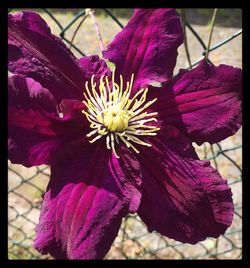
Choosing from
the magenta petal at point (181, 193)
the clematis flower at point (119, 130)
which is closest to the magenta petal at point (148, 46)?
the clematis flower at point (119, 130)

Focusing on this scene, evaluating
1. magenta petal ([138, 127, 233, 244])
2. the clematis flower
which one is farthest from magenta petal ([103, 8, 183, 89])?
magenta petal ([138, 127, 233, 244])

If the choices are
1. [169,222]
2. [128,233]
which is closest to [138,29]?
[169,222]

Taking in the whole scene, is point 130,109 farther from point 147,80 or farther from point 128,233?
point 128,233

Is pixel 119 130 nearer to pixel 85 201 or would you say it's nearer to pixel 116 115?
pixel 116 115

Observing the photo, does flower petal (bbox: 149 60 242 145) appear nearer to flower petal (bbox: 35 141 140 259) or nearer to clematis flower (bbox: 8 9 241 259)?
clematis flower (bbox: 8 9 241 259)

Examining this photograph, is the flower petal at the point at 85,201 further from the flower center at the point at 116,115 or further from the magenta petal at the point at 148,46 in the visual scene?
the magenta petal at the point at 148,46
